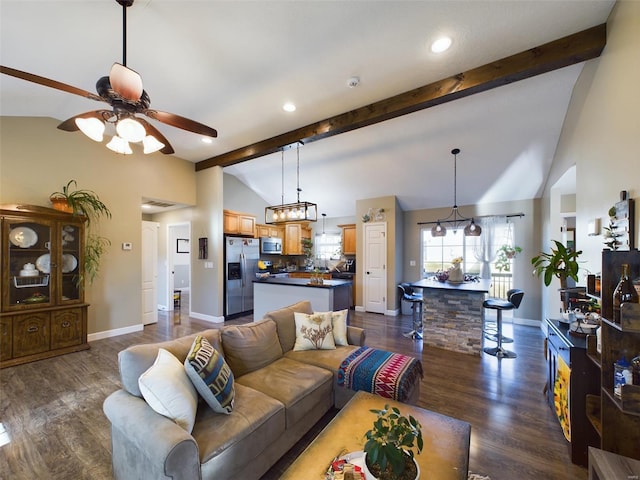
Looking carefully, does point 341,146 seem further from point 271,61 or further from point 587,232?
point 587,232

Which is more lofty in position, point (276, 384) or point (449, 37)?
point (449, 37)

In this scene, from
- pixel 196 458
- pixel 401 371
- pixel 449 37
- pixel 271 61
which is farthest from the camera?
pixel 271 61

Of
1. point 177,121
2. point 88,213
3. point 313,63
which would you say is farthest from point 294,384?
point 88,213

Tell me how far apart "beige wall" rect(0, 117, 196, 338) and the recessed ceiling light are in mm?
4933

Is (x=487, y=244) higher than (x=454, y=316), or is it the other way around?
(x=487, y=244)

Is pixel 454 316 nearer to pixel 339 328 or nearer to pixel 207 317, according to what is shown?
pixel 339 328

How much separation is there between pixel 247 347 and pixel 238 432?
0.79 meters

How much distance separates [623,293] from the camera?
151 centimetres

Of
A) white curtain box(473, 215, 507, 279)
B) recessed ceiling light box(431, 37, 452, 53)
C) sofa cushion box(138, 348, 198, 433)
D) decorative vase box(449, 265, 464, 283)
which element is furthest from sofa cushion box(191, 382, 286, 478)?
white curtain box(473, 215, 507, 279)

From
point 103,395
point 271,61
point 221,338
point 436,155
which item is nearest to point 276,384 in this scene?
point 221,338

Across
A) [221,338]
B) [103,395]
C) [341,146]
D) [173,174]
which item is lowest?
[103,395]

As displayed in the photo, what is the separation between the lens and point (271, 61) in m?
2.58

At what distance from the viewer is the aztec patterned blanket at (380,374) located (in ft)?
6.70

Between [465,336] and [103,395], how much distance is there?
4.43 metres
